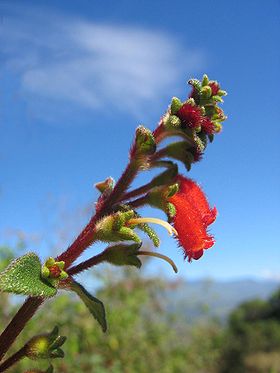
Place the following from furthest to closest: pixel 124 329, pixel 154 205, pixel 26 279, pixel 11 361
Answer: pixel 124 329, pixel 154 205, pixel 11 361, pixel 26 279

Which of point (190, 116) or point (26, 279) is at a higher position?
point (190, 116)

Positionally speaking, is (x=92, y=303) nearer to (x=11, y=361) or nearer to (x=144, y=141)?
(x=11, y=361)

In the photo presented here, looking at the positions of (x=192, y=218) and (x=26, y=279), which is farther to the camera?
(x=192, y=218)

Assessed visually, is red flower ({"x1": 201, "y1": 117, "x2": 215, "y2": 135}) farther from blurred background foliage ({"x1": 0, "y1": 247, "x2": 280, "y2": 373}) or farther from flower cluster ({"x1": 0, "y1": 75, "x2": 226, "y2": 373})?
blurred background foliage ({"x1": 0, "y1": 247, "x2": 280, "y2": 373})

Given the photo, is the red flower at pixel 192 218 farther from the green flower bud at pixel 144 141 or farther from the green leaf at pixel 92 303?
the green leaf at pixel 92 303

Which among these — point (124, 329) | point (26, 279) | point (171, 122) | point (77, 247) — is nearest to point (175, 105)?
point (171, 122)

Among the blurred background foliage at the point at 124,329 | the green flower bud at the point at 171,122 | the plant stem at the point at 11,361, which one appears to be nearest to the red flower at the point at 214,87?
the green flower bud at the point at 171,122
